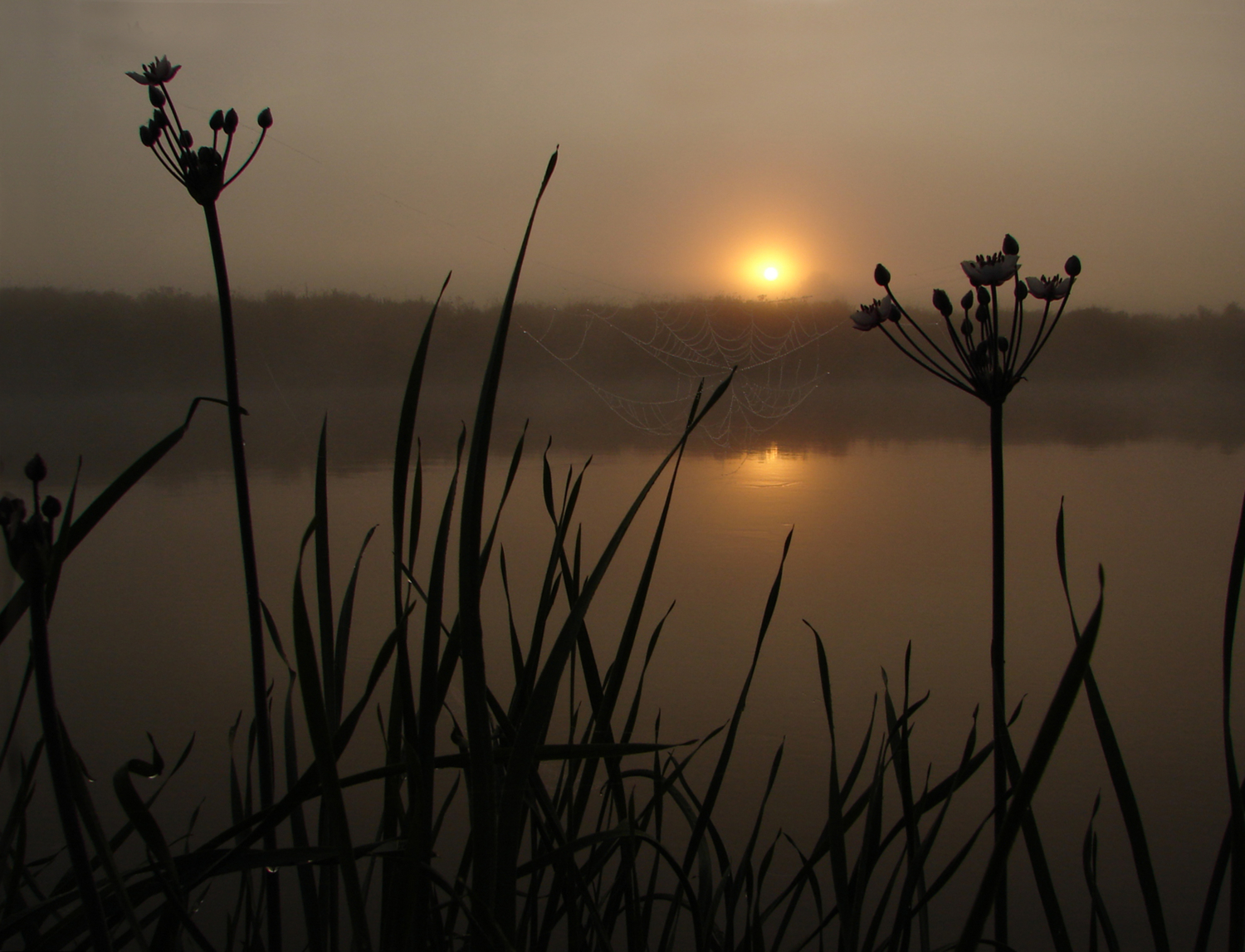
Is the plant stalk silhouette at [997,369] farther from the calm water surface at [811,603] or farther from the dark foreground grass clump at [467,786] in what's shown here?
the calm water surface at [811,603]

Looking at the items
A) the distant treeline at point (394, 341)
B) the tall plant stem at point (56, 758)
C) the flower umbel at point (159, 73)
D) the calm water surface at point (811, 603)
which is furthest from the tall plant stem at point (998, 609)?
the distant treeline at point (394, 341)

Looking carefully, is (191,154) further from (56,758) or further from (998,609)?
(998,609)

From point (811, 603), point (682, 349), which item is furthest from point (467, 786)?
point (682, 349)

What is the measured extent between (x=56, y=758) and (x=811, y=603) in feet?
3.49

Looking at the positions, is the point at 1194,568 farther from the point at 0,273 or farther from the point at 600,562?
the point at 0,273

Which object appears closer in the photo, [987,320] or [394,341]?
[987,320]

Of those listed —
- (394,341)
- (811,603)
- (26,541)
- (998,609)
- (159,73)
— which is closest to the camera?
(26,541)

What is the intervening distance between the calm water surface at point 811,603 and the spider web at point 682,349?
4.2 inches

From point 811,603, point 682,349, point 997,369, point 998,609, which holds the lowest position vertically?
point 811,603

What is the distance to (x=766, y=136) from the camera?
100 cm

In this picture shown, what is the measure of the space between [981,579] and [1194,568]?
0.36 meters

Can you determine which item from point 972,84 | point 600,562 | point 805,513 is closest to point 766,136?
point 972,84

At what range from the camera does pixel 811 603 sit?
1130 millimetres

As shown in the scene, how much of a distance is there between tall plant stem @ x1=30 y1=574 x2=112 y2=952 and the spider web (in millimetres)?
892
